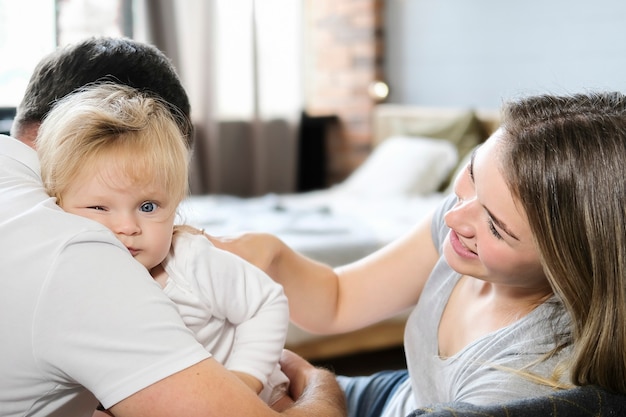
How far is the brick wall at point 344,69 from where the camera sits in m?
5.45

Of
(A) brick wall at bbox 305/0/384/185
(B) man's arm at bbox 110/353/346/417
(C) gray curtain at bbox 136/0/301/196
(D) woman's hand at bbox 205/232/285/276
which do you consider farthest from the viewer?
(A) brick wall at bbox 305/0/384/185

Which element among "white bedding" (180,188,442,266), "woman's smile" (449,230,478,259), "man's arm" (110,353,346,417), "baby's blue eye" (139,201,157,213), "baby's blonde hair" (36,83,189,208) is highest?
"baby's blonde hair" (36,83,189,208)

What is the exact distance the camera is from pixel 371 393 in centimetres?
158

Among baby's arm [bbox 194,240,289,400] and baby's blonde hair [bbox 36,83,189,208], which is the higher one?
baby's blonde hair [bbox 36,83,189,208]

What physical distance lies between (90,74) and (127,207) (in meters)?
0.26

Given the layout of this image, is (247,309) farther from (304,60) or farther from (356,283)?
(304,60)

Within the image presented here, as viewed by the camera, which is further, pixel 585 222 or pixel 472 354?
pixel 472 354

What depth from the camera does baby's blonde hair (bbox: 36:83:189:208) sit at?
3.54 ft

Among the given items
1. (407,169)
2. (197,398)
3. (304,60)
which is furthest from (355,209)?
(197,398)

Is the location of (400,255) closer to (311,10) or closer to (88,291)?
(88,291)

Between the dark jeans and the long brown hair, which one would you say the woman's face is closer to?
the long brown hair

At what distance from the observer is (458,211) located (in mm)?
1198

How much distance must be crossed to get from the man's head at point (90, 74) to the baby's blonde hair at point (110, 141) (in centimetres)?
6

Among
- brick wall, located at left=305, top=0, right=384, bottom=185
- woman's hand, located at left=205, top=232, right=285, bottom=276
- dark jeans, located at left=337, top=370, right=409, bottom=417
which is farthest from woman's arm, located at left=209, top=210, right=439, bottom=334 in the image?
brick wall, located at left=305, top=0, right=384, bottom=185
